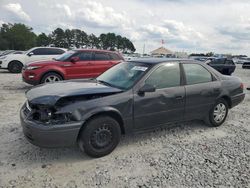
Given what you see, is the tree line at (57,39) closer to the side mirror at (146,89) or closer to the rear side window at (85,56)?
the rear side window at (85,56)

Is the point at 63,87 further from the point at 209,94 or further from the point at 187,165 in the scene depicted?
the point at 209,94

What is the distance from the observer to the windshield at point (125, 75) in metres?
4.39

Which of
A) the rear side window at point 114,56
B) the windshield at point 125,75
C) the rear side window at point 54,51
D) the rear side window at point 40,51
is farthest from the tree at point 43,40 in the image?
A: the windshield at point 125,75

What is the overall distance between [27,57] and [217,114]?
1216 cm

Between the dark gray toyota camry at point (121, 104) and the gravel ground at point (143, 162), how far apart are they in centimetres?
33

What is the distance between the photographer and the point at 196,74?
518 centimetres

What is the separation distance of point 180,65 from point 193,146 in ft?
5.12

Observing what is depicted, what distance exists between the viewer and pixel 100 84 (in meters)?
4.54

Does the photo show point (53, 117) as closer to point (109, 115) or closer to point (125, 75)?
point (109, 115)

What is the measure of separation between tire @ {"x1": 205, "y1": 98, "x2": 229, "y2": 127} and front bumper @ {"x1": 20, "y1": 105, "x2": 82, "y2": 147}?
303cm

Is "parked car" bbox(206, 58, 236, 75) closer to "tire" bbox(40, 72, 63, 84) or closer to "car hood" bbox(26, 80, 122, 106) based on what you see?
"tire" bbox(40, 72, 63, 84)

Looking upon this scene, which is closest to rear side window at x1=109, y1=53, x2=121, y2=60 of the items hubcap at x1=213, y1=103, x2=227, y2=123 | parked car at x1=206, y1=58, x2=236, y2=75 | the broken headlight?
hubcap at x1=213, y1=103, x2=227, y2=123

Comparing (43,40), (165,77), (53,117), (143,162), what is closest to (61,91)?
(53,117)

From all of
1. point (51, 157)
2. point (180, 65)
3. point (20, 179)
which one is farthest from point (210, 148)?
point (20, 179)
